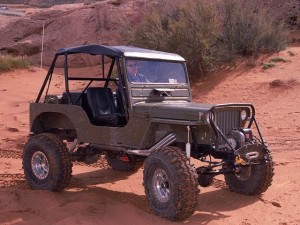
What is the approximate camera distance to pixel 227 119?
605 centimetres

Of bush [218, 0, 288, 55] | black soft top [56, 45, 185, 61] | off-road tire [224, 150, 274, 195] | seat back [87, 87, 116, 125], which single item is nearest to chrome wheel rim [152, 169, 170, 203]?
off-road tire [224, 150, 274, 195]

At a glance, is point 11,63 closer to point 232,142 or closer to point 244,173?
point 244,173

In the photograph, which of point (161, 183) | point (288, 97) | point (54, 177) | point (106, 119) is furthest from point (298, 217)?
point (288, 97)

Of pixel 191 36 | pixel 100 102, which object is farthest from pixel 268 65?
pixel 100 102

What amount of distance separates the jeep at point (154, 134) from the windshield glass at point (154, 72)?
14mm

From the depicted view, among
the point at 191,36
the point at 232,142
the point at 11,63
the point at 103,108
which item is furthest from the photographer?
the point at 11,63

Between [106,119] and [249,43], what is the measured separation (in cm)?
1137

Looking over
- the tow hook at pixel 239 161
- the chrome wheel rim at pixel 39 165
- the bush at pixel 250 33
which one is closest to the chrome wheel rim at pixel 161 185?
the tow hook at pixel 239 161

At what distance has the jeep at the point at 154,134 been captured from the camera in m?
5.60

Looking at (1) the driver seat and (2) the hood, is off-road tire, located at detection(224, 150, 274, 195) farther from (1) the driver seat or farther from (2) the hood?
(1) the driver seat

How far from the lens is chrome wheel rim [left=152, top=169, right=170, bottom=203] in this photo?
5641 mm

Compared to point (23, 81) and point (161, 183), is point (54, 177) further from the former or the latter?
point (23, 81)

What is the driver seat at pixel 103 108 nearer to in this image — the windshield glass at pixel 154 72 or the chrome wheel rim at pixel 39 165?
the windshield glass at pixel 154 72

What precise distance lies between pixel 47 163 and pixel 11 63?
15.3m
